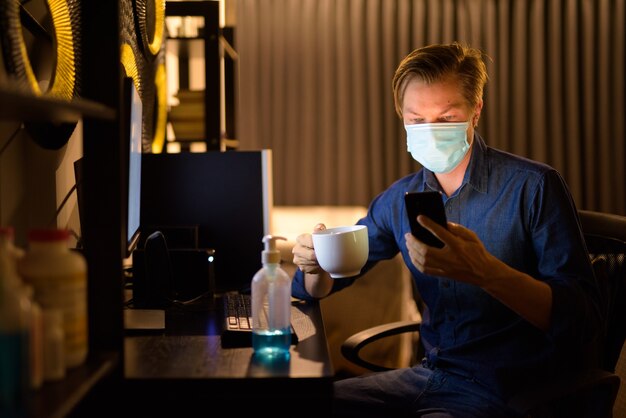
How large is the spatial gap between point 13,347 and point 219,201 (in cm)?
137

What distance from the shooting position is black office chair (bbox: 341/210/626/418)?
1.25 meters

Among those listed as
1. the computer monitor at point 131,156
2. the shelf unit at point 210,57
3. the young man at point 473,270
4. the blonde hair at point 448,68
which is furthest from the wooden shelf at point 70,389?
the shelf unit at point 210,57

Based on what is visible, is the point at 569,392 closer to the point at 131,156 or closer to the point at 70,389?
the point at 70,389

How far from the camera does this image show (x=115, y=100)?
3.30ft

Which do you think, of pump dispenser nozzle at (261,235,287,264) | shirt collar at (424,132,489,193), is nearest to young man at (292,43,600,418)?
shirt collar at (424,132,489,193)

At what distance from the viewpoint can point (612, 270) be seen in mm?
1575

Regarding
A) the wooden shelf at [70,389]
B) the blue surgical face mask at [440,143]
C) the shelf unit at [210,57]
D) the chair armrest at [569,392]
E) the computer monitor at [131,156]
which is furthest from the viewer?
the shelf unit at [210,57]

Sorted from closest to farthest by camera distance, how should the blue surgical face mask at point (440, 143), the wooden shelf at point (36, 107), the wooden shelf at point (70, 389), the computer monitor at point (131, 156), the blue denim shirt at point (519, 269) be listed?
the wooden shelf at point (36, 107)
the wooden shelf at point (70, 389)
the blue denim shirt at point (519, 269)
the computer monitor at point (131, 156)
the blue surgical face mask at point (440, 143)

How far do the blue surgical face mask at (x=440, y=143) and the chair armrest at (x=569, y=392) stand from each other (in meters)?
0.54

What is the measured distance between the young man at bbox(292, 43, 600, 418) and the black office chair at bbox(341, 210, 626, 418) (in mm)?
65

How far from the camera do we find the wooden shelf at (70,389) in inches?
29.4

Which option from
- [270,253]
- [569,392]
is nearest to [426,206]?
[270,253]

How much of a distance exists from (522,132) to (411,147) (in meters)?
2.52

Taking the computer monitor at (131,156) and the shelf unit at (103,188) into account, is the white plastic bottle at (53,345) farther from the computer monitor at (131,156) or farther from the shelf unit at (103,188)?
the computer monitor at (131,156)
